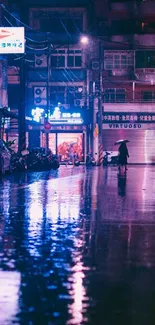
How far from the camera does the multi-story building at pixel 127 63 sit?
63969 millimetres

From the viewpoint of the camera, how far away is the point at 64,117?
6400cm

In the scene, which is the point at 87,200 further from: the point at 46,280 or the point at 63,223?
the point at 46,280

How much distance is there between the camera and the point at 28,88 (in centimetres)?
6391

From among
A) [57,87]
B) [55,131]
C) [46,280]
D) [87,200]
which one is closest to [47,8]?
[57,87]

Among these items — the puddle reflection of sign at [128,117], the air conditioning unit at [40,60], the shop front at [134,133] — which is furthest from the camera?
the shop front at [134,133]

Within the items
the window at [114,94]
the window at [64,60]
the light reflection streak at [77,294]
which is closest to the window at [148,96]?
the window at [114,94]

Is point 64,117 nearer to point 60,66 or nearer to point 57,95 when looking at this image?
point 57,95

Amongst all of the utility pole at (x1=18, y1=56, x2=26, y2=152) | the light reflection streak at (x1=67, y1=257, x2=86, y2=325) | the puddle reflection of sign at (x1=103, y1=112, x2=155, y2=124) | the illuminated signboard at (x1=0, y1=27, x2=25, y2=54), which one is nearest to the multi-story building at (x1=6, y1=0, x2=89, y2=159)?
the puddle reflection of sign at (x1=103, y1=112, x2=155, y2=124)

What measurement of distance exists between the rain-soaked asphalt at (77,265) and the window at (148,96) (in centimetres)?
5220

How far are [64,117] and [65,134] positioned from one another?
9.45 ft

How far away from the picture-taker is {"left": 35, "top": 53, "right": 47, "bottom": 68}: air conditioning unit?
63294 mm

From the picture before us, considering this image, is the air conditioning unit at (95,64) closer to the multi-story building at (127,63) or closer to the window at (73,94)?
the multi-story building at (127,63)

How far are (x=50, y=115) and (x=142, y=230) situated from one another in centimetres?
5391

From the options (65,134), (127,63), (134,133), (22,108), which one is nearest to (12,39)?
(22,108)
